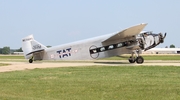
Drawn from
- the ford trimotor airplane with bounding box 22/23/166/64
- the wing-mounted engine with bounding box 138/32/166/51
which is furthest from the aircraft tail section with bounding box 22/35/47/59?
the wing-mounted engine with bounding box 138/32/166/51

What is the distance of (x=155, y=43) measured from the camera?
29.1 meters

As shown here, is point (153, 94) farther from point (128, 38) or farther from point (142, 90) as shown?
point (128, 38)

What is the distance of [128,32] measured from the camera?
27.8 meters

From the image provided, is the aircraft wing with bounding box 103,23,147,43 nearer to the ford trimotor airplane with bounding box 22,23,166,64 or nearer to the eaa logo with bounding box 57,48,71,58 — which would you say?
the ford trimotor airplane with bounding box 22,23,166,64

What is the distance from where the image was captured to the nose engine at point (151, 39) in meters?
28.8

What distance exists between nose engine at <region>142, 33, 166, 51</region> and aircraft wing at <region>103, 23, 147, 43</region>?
50.2 inches

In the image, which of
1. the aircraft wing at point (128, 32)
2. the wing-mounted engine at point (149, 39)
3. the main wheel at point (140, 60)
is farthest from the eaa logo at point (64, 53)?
the wing-mounted engine at point (149, 39)

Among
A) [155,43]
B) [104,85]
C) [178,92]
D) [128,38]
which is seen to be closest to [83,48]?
[128,38]

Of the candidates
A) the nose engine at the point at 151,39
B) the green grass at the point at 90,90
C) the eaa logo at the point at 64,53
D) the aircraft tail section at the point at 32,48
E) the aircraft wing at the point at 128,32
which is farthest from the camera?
the aircraft tail section at the point at 32,48

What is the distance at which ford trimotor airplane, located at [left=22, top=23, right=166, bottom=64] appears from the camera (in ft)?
93.9

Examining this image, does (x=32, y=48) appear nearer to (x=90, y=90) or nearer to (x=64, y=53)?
(x=64, y=53)

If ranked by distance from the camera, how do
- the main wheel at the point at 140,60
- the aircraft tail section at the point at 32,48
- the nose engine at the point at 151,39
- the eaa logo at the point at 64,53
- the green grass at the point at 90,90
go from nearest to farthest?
1. the green grass at the point at 90,90
2. the main wheel at the point at 140,60
3. the nose engine at the point at 151,39
4. the eaa logo at the point at 64,53
5. the aircraft tail section at the point at 32,48

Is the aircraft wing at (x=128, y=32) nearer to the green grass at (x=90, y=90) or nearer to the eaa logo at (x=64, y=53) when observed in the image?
the eaa logo at (x=64, y=53)

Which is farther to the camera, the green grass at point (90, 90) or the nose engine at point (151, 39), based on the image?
the nose engine at point (151, 39)
